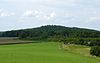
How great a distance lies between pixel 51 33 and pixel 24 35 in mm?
33297

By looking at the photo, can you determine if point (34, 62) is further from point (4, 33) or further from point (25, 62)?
point (4, 33)

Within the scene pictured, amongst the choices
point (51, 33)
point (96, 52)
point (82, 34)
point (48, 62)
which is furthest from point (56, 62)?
point (51, 33)

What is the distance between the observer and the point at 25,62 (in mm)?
36906

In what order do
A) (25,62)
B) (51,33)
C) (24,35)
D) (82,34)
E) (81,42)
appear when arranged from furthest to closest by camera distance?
1. (51,33)
2. (82,34)
3. (24,35)
4. (81,42)
5. (25,62)

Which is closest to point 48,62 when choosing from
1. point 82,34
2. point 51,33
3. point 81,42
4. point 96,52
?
point 96,52

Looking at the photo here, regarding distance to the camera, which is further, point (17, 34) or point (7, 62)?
point (17, 34)

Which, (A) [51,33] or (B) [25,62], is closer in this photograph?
(B) [25,62]

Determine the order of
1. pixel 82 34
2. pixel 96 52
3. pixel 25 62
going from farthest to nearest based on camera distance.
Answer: pixel 82 34, pixel 96 52, pixel 25 62

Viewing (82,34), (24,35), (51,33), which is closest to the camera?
(24,35)

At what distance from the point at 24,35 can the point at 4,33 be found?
10887mm

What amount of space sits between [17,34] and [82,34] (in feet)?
120

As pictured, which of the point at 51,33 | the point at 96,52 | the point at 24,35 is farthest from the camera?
the point at 51,33

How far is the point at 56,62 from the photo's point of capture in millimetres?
37500

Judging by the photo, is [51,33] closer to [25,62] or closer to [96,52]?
[96,52]
